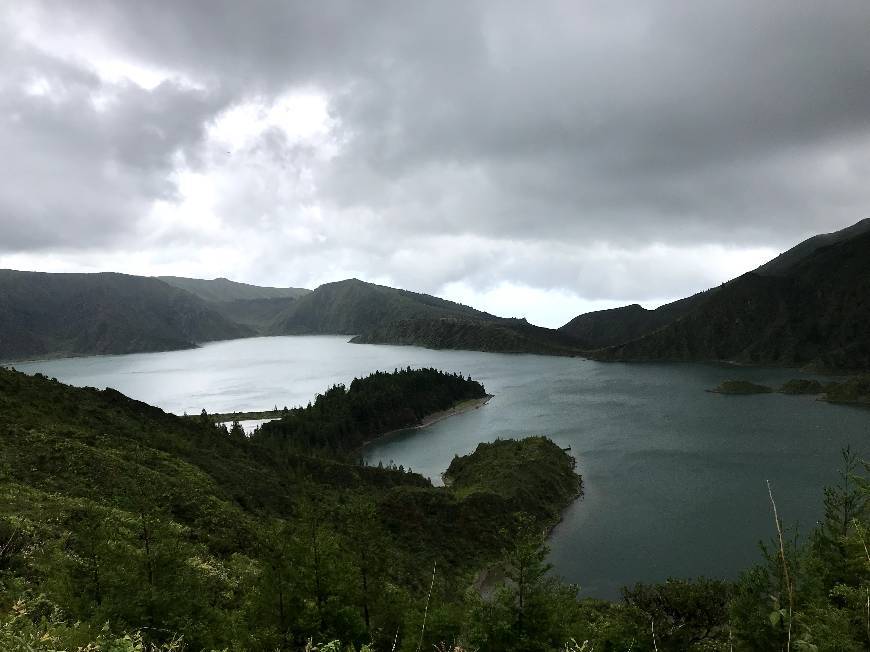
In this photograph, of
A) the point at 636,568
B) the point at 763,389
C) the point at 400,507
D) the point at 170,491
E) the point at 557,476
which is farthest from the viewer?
the point at 763,389

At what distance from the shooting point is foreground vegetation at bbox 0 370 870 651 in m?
18.1

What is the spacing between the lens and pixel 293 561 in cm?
2420

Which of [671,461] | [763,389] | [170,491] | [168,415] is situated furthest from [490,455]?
[763,389]

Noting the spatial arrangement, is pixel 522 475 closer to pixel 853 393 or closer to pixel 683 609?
pixel 683 609

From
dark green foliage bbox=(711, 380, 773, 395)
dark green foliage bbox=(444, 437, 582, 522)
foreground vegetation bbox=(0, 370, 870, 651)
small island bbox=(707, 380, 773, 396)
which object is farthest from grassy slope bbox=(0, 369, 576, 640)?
dark green foliage bbox=(711, 380, 773, 395)

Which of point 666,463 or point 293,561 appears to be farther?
point 666,463

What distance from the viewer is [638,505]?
79.8m

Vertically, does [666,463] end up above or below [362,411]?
below

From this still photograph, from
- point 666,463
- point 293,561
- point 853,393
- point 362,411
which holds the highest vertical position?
point 293,561

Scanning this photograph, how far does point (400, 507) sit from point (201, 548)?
33398mm

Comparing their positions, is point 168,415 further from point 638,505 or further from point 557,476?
point 638,505

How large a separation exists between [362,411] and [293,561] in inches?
5100

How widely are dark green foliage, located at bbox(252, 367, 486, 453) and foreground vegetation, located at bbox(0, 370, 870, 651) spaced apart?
43.3 metres

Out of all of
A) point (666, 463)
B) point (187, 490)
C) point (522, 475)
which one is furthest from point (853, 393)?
point (187, 490)
